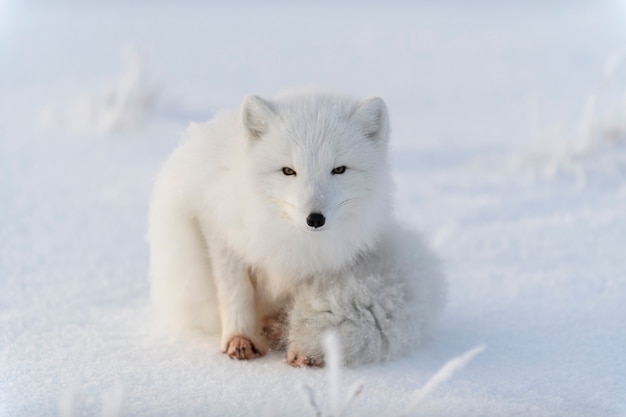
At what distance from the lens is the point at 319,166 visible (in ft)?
7.41

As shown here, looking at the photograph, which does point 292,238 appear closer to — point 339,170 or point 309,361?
point 339,170

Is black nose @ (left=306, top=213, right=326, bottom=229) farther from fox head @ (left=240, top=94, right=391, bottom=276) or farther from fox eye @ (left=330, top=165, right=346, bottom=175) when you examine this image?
fox eye @ (left=330, top=165, right=346, bottom=175)

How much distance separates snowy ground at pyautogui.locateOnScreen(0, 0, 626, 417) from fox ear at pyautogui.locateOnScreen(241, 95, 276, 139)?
0.81 m

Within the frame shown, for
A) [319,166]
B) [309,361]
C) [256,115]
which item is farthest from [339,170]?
[309,361]

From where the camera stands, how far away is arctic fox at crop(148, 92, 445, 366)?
7.61 ft

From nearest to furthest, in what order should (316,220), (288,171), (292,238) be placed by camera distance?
(316,220), (288,171), (292,238)

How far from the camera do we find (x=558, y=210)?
4395 millimetres

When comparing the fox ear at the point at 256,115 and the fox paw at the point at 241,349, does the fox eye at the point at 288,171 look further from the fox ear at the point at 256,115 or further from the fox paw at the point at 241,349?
the fox paw at the point at 241,349

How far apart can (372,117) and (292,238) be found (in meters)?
0.50

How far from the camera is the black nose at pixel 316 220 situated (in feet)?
7.16

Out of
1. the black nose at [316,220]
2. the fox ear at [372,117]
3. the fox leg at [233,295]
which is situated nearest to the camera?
the black nose at [316,220]

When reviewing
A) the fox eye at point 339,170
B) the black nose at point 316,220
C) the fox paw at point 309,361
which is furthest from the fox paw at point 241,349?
the fox eye at point 339,170

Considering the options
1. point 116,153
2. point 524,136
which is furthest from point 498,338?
point 524,136

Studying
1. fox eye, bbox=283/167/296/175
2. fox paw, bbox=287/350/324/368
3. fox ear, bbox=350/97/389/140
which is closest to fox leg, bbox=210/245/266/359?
fox paw, bbox=287/350/324/368
